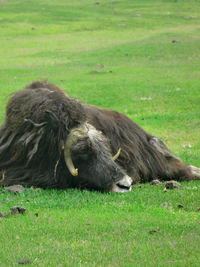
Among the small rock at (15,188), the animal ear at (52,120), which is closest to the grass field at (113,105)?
the small rock at (15,188)

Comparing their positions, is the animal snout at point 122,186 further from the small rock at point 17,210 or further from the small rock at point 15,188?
the small rock at point 17,210

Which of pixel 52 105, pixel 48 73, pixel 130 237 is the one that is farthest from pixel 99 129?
pixel 48 73

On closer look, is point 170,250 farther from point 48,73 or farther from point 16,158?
point 48,73

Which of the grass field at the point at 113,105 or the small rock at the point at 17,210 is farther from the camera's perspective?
the small rock at the point at 17,210

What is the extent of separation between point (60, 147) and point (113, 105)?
10.2 meters

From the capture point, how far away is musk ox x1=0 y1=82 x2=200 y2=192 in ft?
23.0

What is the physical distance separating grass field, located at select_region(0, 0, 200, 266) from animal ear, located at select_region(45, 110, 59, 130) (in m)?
0.79

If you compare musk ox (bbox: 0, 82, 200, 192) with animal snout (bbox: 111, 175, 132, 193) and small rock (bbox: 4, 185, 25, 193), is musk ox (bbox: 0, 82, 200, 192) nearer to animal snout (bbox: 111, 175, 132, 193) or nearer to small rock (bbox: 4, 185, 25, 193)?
animal snout (bbox: 111, 175, 132, 193)

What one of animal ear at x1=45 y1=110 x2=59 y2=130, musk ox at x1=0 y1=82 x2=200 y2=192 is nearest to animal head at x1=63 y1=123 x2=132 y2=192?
musk ox at x1=0 y1=82 x2=200 y2=192

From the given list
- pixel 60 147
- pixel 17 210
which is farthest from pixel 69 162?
pixel 17 210

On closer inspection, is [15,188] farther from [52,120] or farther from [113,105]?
[113,105]

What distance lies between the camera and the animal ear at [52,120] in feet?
23.1

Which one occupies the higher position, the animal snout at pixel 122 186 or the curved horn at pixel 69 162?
the curved horn at pixel 69 162

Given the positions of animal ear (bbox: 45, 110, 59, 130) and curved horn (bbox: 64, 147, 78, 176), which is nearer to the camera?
curved horn (bbox: 64, 147, 78, 176)
